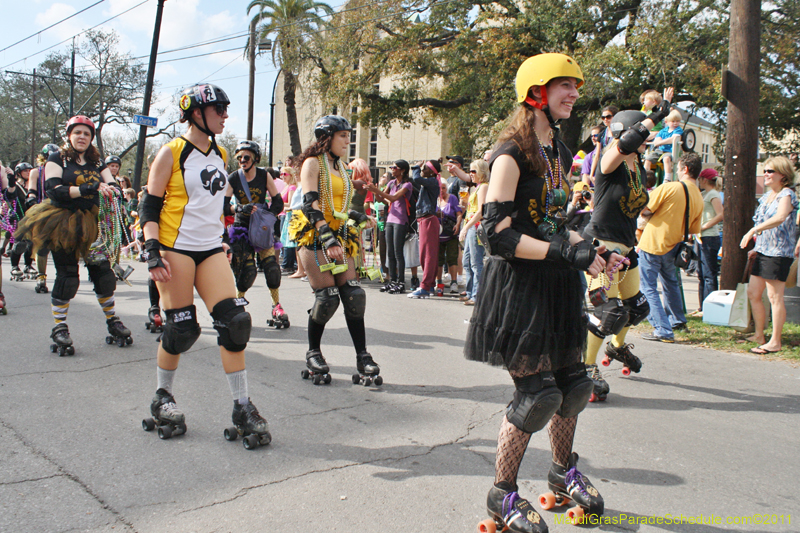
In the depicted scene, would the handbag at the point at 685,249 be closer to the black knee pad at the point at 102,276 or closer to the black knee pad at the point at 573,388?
the black knee pad at the point at 573,388

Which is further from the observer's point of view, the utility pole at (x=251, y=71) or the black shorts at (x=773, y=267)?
the utility pole at (x=251, y=71)

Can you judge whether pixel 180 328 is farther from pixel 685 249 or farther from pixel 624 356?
pixel 685 249

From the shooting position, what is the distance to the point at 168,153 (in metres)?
3.46

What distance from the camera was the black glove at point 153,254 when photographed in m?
3.35

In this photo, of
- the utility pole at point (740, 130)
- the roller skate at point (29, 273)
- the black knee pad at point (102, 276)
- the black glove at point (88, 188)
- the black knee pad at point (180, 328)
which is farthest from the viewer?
the roller skate at point (29, 273)

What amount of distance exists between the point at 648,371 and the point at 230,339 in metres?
3.73

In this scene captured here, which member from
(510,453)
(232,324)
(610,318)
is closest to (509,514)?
(510,453)

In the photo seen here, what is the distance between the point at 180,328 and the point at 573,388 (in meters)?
2.22

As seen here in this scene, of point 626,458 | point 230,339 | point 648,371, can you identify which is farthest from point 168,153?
point 648,371

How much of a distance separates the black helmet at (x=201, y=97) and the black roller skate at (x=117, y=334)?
304 centimetres

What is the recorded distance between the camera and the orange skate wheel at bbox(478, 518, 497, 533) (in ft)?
8.27

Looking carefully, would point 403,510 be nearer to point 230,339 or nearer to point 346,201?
point 230,339

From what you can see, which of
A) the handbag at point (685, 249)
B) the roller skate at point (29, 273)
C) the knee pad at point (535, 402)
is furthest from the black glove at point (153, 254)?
the roller skate at point (29, 273)

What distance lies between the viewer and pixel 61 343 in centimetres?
536
